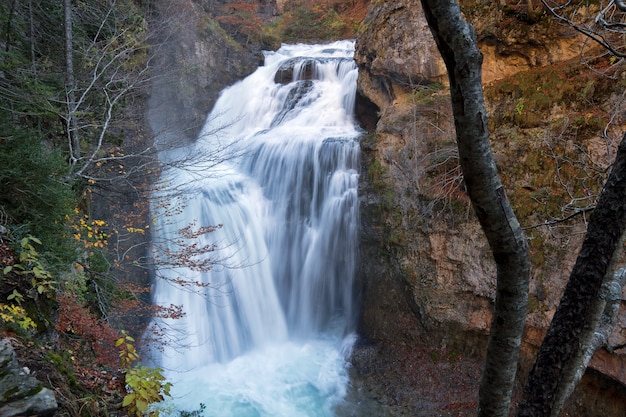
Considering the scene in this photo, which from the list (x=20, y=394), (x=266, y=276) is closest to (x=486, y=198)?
(x=20, y=394)

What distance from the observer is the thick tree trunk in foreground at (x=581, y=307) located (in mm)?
1729

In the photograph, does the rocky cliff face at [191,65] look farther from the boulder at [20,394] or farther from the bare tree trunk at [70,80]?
the boulder at [20,394]

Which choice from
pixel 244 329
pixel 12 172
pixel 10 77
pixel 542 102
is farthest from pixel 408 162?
pixel 10 77

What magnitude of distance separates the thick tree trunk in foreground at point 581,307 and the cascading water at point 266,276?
21.8 feet

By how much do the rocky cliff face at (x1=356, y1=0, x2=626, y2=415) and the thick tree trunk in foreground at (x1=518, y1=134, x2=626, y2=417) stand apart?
15.6 ft

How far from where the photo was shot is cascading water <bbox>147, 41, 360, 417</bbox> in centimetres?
829

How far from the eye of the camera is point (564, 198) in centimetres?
684

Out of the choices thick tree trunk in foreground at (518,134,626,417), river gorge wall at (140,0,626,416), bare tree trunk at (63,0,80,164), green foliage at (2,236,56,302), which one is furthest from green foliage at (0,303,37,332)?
river gorge wall at (140,0,626,416)

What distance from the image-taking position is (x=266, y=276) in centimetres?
1053

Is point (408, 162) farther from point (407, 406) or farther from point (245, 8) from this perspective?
point (245, 8)

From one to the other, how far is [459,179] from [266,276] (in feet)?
19.0

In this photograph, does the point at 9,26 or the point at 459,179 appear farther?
the point at 459,179

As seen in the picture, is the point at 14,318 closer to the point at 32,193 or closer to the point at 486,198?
the point at 32,193

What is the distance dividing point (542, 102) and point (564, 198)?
6.40 feet
